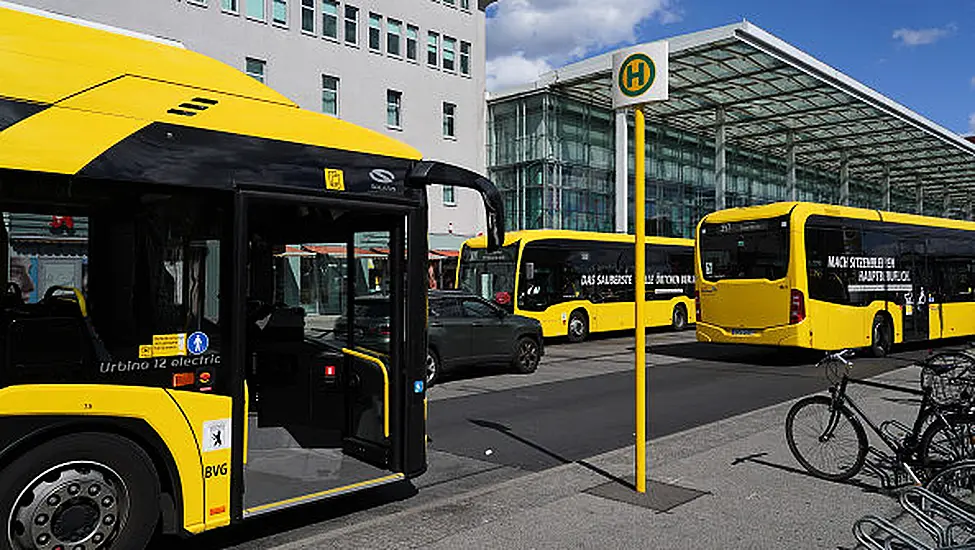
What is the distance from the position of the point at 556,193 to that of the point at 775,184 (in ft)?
73.8

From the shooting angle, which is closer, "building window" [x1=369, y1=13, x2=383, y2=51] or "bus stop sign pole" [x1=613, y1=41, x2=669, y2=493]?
"bus stop sign pole" [x1=613, y1=41, x2=669, y2=493]

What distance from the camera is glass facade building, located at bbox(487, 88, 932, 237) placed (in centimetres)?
3969

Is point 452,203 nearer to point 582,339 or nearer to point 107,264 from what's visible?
point 582,339

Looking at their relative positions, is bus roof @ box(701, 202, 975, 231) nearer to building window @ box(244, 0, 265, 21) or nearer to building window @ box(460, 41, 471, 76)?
building window @ box(244, 0, 265, 21)

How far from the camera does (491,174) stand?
142ft

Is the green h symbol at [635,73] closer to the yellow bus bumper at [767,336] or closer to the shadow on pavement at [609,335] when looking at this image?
the yellow bus bumper at [767,336]

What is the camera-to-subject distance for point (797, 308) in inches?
584

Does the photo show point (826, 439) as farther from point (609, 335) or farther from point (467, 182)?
point (609, 335)

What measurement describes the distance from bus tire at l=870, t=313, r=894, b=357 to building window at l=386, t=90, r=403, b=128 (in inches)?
996

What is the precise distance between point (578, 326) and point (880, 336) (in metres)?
7.58

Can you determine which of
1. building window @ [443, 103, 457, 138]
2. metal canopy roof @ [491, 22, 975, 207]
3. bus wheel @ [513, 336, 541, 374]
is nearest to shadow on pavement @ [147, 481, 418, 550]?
bus wheel @ [513, 336, 541, 374]

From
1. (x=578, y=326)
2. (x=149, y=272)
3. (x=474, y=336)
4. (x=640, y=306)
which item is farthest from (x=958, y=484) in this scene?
(x=578, y=326)

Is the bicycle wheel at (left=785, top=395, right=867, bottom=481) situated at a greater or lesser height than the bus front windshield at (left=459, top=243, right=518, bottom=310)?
lesser

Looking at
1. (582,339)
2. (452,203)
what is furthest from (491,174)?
(582,339)
